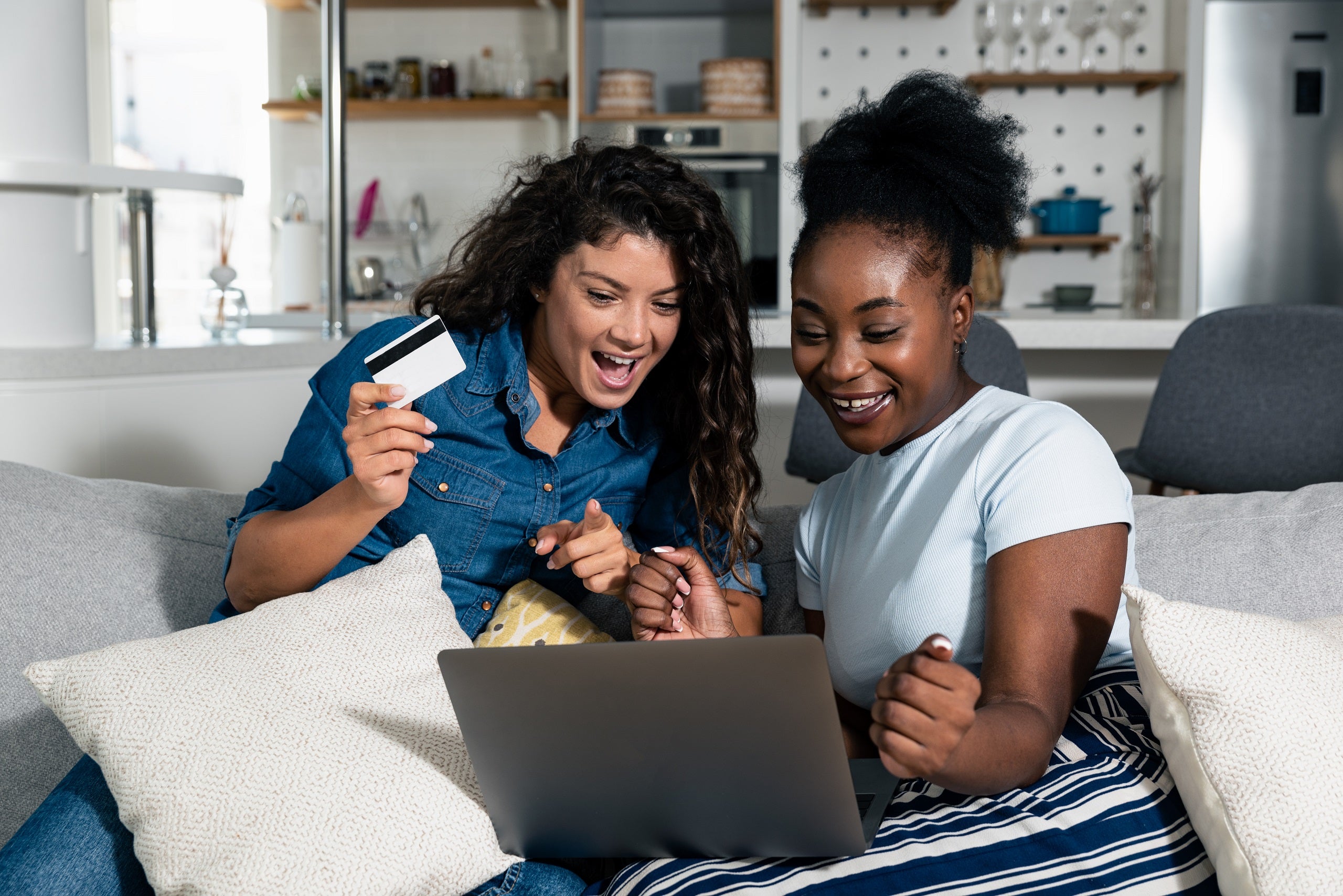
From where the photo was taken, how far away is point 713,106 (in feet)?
13.9

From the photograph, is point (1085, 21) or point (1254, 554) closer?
point (1254, 554)

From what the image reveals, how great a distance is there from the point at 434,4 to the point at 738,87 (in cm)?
171

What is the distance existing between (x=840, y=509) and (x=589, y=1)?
3452 millimetres

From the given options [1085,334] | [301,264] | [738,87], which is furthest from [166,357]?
[738,87]

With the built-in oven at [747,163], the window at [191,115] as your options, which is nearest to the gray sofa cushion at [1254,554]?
the built-in oven at [747,163]

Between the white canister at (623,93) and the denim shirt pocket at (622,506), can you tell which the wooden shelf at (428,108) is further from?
the denim shirt pocket at (622,506)

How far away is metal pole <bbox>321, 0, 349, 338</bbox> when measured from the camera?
2418 millimetres

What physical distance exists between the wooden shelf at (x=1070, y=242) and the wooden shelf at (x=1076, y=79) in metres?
0.57

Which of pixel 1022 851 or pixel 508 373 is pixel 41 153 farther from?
pixel 1022 851

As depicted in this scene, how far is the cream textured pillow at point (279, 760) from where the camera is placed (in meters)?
1.03

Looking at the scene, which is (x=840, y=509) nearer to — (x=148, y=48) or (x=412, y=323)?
(x=412, y=323)

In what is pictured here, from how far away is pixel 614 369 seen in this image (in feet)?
4.63

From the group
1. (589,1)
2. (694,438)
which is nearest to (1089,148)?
(589,1)

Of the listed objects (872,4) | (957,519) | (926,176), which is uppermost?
(872,4)
